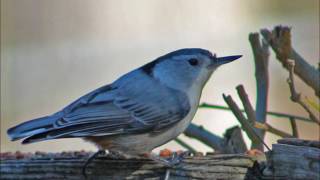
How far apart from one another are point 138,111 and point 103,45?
2.87m

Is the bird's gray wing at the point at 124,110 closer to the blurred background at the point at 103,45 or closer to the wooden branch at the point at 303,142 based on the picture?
the wooden branch at the point at 303,142

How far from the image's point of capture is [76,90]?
5.08m

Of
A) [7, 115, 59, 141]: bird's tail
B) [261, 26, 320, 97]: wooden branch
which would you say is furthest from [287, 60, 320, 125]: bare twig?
[7, 115, 59, 141]: bird's tail

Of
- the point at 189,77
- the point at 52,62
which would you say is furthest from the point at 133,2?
the point at 189,77

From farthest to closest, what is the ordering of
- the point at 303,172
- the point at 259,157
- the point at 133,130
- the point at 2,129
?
the point at 2,129 → the point at 133,130 → the point at 259,157 → the point at 303,172

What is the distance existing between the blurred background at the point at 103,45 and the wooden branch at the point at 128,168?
9.40ft

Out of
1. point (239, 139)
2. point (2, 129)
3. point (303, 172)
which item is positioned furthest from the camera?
point (2, 129)

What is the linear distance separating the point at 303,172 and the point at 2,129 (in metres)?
3.37

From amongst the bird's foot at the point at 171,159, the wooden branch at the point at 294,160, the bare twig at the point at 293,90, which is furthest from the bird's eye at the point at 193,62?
the wooden branch at the point at 294,160

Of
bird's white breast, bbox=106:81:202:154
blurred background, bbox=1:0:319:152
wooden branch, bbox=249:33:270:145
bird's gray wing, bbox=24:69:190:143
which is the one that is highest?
blurred background, bbox=1:0:319:152

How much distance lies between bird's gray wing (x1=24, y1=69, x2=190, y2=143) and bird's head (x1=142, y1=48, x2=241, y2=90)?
0.05m

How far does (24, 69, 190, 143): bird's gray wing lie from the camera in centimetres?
226

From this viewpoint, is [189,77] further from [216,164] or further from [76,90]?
[76,90]

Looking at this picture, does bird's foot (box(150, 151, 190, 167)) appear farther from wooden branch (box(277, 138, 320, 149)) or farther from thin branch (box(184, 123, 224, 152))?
thin branch (box(184, 123, 224, 152))
